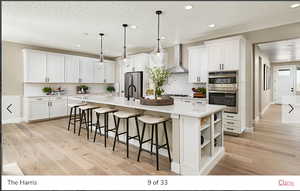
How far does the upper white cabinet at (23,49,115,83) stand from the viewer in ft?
15.6

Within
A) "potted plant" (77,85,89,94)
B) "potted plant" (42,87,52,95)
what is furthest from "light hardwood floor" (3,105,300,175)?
"potted plant" (77,85,89,94)

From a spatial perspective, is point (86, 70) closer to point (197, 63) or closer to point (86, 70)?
point (86, 70)

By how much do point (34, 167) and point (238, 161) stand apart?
3.05 metres

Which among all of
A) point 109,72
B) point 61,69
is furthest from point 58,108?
point 109,72

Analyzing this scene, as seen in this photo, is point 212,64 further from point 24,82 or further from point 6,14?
point 24,82

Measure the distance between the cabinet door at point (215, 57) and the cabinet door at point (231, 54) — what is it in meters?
0.12

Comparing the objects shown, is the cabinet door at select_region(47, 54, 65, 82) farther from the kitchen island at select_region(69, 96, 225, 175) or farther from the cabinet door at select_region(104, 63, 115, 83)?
the kitchen island at select_region(69, 96, 225, 175)

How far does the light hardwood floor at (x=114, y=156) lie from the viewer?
2.08 m

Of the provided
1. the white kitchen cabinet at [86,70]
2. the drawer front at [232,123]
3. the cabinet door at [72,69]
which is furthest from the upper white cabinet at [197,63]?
the cabinet door at [72,69]

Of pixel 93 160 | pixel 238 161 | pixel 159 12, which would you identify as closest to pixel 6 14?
pixel 159 12

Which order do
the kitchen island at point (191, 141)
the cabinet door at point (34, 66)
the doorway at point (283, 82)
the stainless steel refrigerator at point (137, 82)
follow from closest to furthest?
the kitchen island at point (191, 141) → the cabinet door at point (34, 66) → the stainless steel refrigerator at point (137, 82) → the doorway at point (283, 82)

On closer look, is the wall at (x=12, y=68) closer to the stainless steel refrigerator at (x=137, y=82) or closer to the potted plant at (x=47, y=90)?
the potted plant at (x=47, y=90)

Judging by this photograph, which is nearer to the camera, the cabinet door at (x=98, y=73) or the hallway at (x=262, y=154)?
the hallway at (x=262, y=154)

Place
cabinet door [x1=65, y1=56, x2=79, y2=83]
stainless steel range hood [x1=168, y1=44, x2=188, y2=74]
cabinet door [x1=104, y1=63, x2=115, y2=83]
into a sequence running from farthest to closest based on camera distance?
1. cabinet door [x1=104, y1=63, x2=115, y2=83]
2. cabinet door [x1=65, y1=56, x2=79, y2=83]
3. stainless steel range hood [x1=168, y1=44, x2=188, y2=74]
